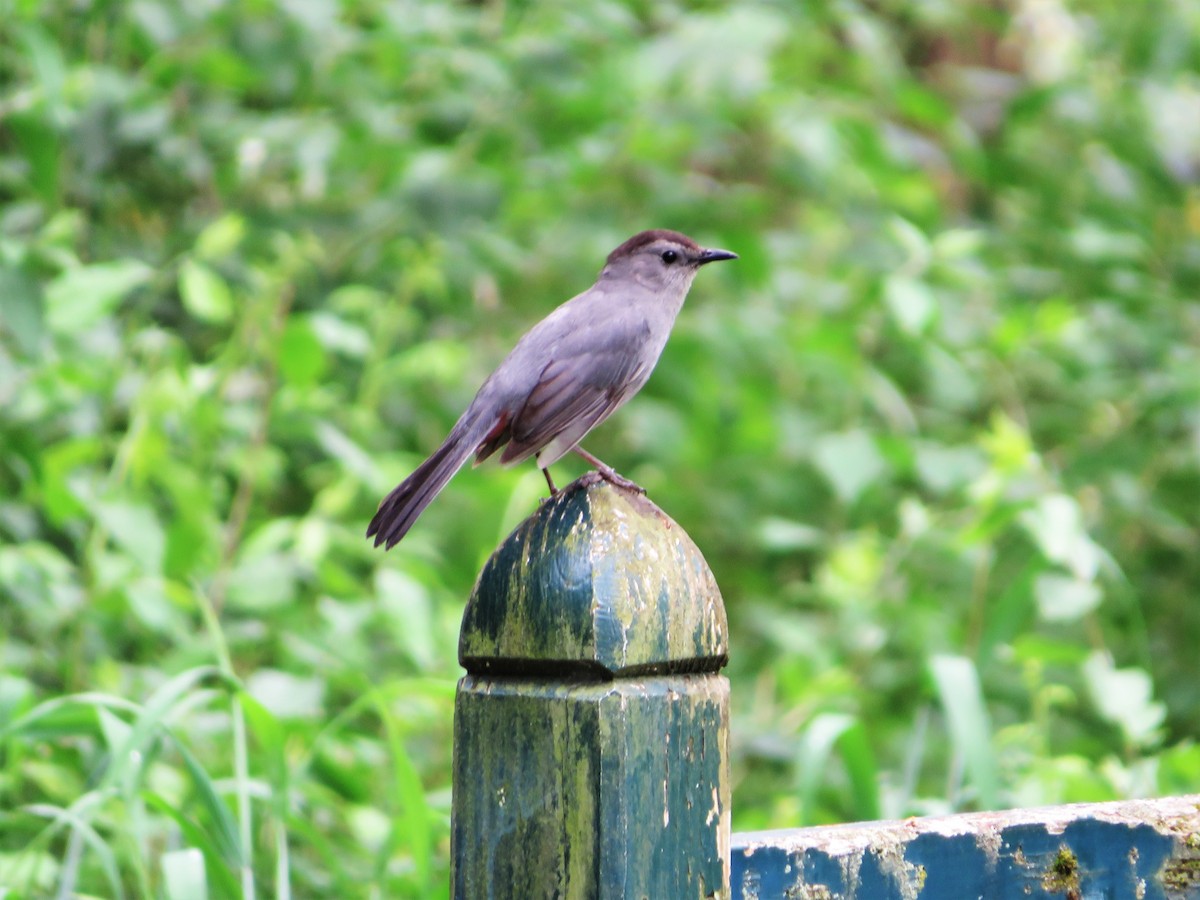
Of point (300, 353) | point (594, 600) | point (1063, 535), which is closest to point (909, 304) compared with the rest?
point (1063, 535)

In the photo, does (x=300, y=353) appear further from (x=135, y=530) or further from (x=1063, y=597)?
(x=1063, y=597)

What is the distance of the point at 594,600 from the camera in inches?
42.4

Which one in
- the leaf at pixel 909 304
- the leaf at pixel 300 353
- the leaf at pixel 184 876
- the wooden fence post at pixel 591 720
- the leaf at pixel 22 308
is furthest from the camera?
the leaf at pixel 909 304

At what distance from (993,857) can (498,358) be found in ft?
12.1

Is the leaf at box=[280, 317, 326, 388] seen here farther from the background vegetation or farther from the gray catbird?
the gray catbird

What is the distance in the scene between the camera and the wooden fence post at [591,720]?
1040 millimetres

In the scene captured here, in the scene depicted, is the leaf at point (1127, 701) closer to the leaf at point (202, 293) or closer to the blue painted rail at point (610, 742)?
the blue painted rail at point (610, 742)

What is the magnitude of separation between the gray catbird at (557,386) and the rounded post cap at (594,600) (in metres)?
0.83

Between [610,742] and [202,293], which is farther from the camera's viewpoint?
[202,293]

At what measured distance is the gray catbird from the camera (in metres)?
2.24

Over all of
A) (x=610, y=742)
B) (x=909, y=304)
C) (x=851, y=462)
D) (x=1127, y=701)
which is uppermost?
(x=909, y=304)

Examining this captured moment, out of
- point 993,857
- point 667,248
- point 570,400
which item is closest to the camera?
point 993,857

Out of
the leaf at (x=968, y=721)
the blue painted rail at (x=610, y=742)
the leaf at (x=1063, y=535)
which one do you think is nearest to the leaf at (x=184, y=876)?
the blue painted rail at (x=610, y=742)

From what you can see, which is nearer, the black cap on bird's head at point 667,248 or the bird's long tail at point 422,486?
the bird's long tail at point 422,486
